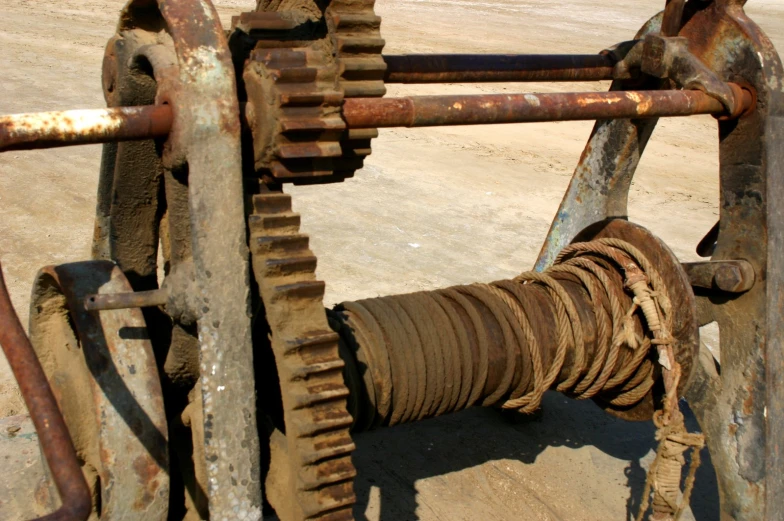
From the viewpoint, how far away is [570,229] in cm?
357

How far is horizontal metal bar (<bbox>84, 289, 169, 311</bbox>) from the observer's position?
207cm

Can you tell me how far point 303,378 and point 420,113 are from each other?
75 centimetres

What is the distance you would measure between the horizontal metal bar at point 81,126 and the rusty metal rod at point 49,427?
0.43 meters

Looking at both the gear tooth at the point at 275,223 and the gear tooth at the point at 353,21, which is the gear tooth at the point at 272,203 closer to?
the gear tooth at the point at 275,223

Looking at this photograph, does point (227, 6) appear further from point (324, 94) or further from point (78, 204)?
point (324, 94)

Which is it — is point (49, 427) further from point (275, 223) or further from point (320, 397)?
point (275, 223)

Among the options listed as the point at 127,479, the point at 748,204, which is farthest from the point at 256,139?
the point at 748,204

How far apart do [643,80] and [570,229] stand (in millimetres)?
724

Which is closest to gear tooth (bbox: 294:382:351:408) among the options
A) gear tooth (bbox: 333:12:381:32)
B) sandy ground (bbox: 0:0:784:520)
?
gear tooth (bbox: 333:12:381:32)

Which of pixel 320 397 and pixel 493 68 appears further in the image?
pixel 493 68

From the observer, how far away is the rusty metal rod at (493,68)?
288 centimetres

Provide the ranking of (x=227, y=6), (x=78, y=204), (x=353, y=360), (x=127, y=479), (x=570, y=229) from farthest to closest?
(x=227, y=6)
(x=78, y=204)
(x=570, y=229)
(x=353, y=360)
(x=127, y=479)

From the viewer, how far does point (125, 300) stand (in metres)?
2.07

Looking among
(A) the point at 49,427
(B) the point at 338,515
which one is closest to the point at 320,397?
(B) the point at 338,515
